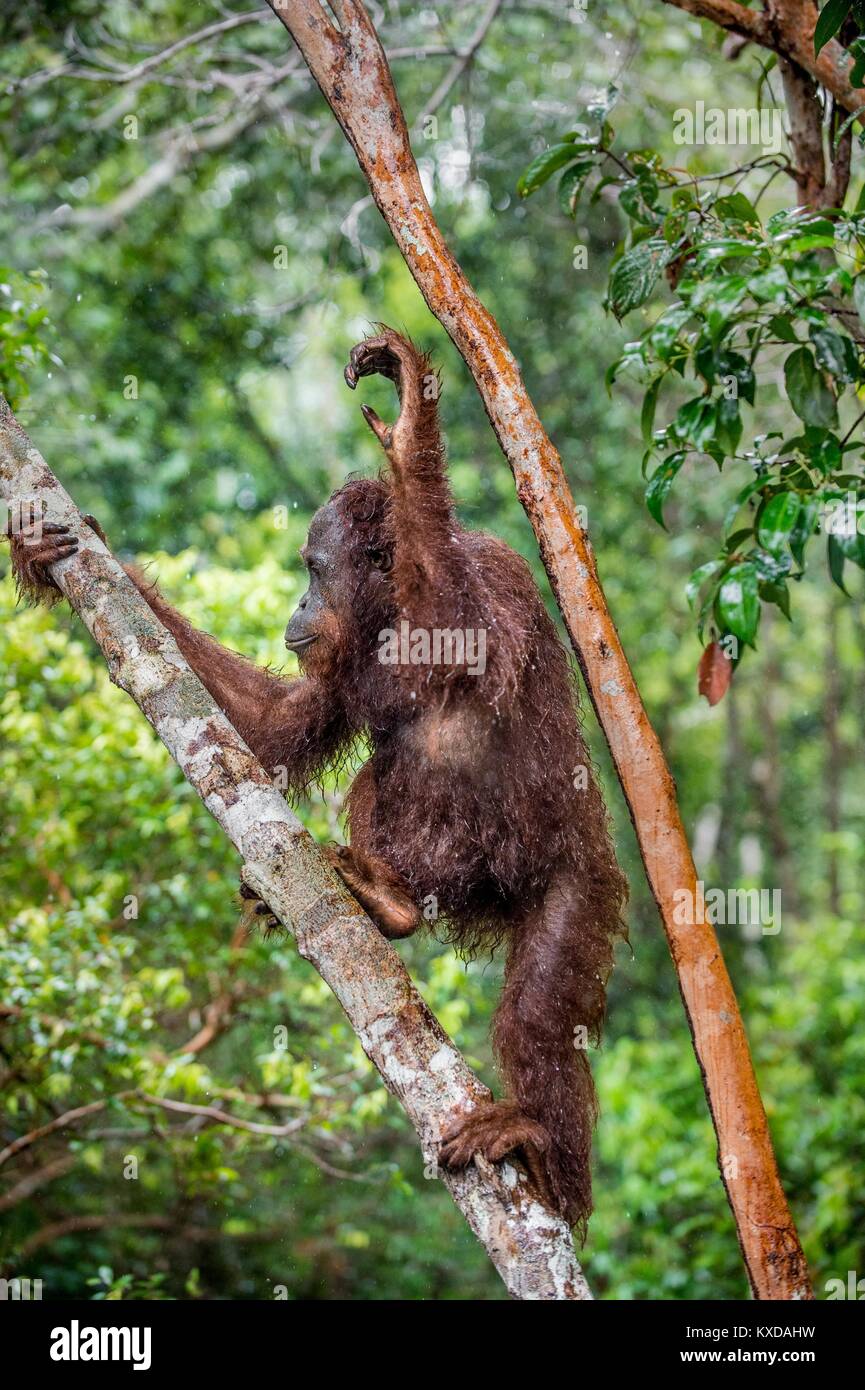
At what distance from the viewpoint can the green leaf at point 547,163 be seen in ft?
11.9

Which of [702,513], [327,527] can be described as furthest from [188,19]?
[327,527]

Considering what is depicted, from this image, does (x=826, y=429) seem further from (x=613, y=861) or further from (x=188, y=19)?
(x=188, y=19)

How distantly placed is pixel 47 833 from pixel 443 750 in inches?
111

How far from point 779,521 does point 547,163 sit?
154 centimetres

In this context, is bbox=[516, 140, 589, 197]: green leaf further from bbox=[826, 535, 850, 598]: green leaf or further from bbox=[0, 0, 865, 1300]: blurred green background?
bbox=[0, 0, 865, 1300]: blurred green background

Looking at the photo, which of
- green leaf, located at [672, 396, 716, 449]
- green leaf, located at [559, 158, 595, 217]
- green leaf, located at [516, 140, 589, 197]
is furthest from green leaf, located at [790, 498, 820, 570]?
green leaf, located at [559, 158, 595, 217]

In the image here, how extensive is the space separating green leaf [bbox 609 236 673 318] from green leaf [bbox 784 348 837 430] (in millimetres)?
632

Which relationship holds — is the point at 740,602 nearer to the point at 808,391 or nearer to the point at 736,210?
the point at 808,391

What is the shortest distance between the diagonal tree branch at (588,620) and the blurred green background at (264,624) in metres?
1.69

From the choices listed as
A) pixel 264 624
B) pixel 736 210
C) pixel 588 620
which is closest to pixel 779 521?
pixel 588 620

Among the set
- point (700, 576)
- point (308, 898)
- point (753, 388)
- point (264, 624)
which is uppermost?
point (264, 624)

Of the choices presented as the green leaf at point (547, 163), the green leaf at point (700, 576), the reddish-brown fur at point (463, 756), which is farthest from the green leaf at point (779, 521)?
the green leaf at point (547, 163)

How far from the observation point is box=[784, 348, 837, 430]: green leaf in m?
2.96

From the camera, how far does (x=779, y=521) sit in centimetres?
271
